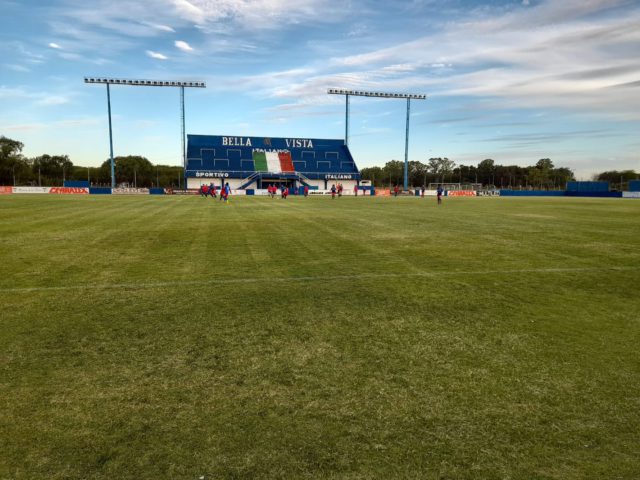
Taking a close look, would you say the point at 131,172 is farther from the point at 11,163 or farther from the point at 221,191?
the point at 221,191

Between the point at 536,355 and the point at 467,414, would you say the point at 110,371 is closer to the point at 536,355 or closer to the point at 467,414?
the point at 467,414

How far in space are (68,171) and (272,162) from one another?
74557mm

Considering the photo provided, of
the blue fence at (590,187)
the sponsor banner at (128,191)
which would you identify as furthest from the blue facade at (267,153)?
the blue fence at (590,187)

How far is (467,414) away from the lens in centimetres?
300

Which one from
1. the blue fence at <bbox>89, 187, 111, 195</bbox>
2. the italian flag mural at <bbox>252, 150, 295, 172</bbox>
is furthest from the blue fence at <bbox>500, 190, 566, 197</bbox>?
the blue fence at <bbox>89, 187, 111, 195</bbox>

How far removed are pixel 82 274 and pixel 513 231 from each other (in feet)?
41.9

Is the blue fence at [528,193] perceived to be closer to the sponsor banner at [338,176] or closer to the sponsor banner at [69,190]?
the sponsor banner at [338,176]

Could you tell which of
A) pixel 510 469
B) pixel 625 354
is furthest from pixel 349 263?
pixel 510 469

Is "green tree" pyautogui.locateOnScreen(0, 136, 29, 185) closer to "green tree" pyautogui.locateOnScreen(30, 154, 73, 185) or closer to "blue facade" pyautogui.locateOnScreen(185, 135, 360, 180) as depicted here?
"green tree" pyautogui.locateOnScreen(30, 154, 73, 185)

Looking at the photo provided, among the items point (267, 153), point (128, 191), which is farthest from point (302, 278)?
point (267, 153)

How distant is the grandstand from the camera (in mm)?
74875

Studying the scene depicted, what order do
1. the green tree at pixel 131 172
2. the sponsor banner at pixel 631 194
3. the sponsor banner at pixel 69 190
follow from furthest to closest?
the green tree at pixel 131 172
the sponsor banner at pixel 631 194
the sponsor banner at pixel 69 190

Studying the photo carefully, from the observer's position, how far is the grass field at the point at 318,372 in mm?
2553

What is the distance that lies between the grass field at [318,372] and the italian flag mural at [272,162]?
235 ft
